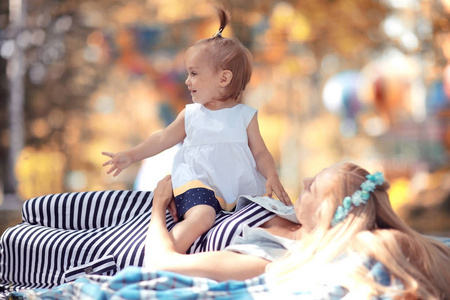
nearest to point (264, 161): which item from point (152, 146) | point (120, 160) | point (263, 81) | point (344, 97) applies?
point (152, 146)

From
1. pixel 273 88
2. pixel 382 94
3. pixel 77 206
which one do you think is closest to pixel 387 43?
pixel 382 94

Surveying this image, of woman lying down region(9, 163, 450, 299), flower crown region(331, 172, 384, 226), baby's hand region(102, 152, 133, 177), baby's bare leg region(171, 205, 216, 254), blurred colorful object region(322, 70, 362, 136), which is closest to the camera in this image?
woman lying down region(9, 163, 450, 299)

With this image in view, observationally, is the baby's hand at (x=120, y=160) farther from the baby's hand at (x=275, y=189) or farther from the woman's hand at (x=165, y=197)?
the baby's hand at (x=275, y=189)

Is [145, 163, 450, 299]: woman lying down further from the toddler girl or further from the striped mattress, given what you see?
the toddler girl

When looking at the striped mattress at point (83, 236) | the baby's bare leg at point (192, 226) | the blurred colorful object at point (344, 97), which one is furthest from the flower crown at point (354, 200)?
the blurred colorful object at point (344, 97)

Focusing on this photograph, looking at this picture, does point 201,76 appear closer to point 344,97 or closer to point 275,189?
point 275,189

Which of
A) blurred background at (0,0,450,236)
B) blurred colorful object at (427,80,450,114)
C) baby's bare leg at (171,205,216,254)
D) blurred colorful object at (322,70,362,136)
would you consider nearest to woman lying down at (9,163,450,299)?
baby's bare leg at (171,205,216,254)

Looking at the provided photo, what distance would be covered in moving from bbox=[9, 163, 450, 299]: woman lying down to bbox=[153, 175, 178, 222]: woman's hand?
0.29 meters

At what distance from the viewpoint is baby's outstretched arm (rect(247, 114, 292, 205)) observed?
7.69 ft

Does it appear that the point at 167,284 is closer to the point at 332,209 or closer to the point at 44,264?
the point at 332,209

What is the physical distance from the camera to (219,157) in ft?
7.73

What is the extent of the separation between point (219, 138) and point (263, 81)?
5.62 m

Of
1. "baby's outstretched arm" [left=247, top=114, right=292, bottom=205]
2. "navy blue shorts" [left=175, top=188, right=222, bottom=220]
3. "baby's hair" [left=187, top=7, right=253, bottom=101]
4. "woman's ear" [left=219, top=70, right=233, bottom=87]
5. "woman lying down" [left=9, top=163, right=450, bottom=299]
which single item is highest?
"baby's hair" [left=187, top=7, right=253, bottom=101]

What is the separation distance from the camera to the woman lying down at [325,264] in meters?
1.66
